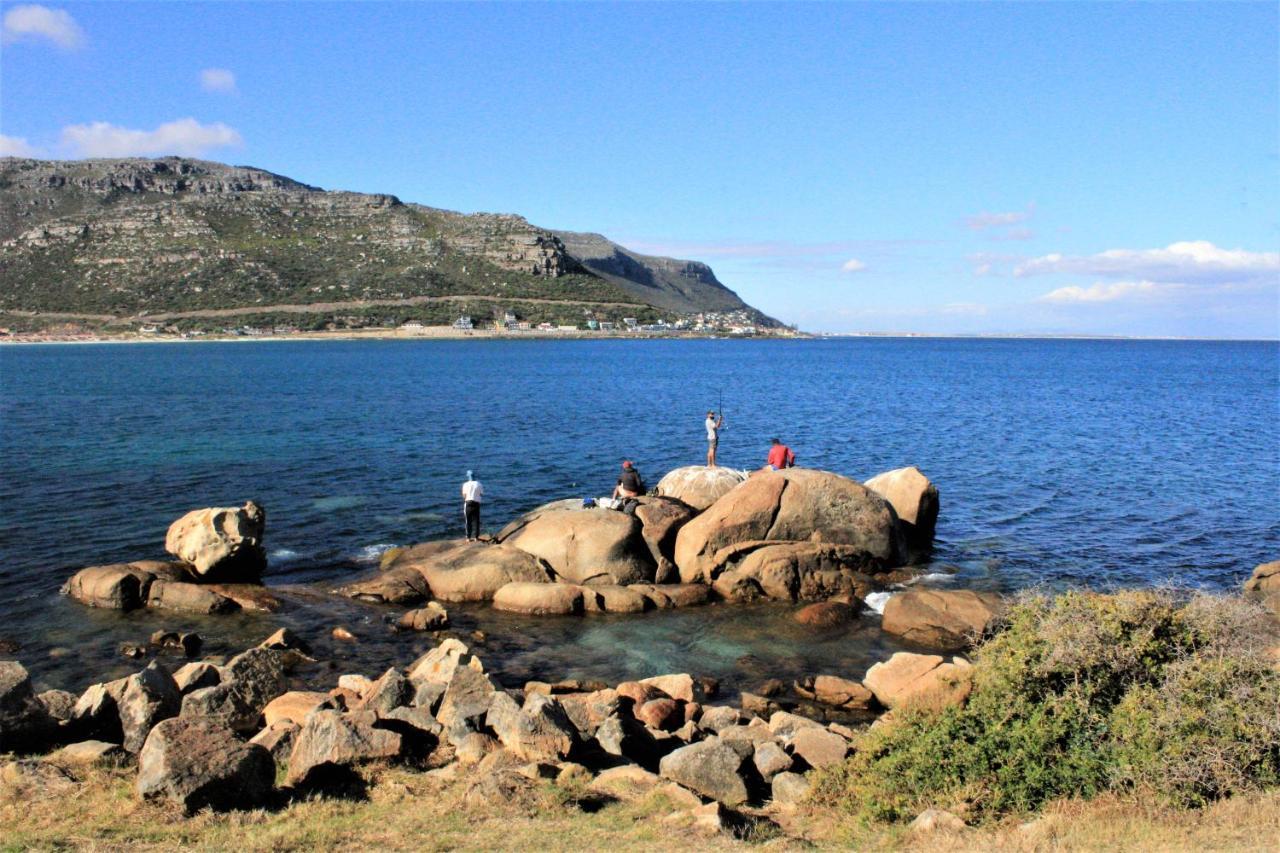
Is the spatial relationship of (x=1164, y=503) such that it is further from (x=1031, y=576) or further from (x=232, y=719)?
(x=232, y=719)

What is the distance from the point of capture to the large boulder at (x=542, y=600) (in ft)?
67.1

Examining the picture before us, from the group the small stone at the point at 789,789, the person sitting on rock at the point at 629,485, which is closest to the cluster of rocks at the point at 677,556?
the person sitting on rock at the point at 629,485

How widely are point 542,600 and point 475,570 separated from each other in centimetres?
216

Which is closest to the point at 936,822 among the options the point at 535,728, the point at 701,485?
the point at 535,728

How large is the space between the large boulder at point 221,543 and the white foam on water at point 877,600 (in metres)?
15.6

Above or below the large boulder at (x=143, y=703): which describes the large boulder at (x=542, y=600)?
below

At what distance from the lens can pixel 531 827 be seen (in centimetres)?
949

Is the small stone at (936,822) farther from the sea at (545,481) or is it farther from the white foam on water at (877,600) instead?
the white foam on water at (877,600)

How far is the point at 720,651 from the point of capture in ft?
60.4

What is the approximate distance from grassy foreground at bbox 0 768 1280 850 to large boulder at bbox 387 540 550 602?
1107 cm

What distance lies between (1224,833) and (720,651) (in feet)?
35.1

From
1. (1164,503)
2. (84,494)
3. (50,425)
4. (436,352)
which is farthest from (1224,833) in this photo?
(436,352)

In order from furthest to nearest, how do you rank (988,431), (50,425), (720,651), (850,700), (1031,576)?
(988,431), (50,425), (1031,576), (720,651), (850,700)

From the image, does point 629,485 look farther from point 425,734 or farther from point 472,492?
point 425,734
